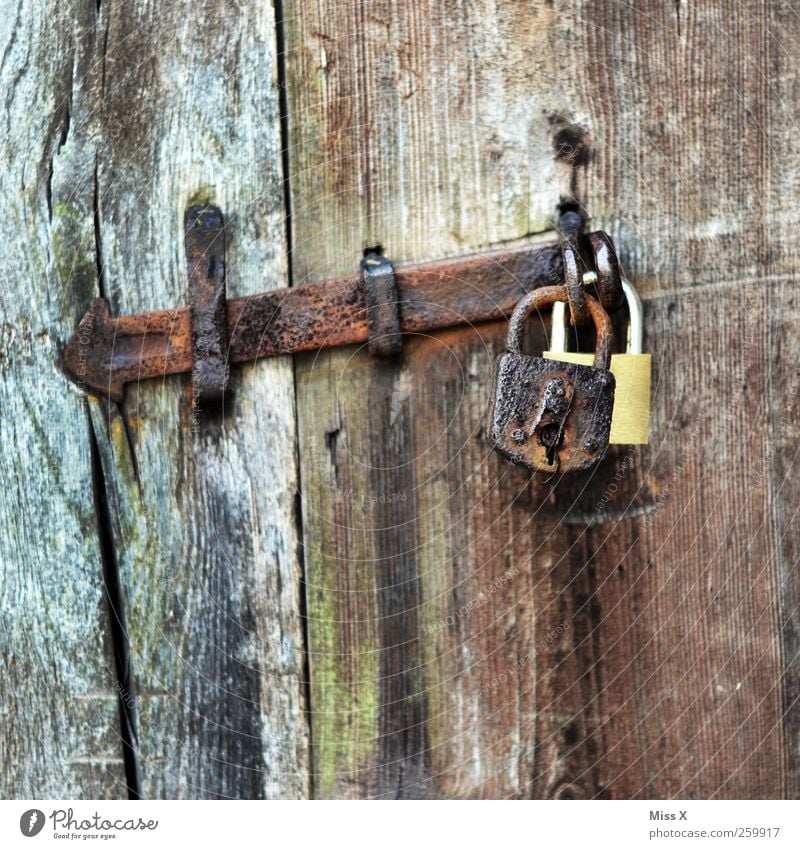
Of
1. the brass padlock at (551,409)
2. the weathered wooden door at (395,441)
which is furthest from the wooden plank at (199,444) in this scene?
the brass padlock at (551,409)

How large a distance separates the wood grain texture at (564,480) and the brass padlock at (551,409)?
0.44ft

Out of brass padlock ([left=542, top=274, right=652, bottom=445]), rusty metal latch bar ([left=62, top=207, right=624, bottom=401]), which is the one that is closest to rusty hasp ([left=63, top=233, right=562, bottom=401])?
rusty metal latch bar ([left=62, top=207, right=624, bottom=401])

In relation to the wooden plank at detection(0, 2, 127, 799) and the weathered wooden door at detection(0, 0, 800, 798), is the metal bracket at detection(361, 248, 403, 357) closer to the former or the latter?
the weathered wooden door at detection(0, 0, 800, 798)

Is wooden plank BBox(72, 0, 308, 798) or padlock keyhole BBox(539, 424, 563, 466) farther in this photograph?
wooden plank BBox(72, 0, 308, 798)

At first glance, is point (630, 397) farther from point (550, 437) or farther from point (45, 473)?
point (45, 473)

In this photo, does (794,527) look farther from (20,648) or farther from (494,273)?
(20,648)

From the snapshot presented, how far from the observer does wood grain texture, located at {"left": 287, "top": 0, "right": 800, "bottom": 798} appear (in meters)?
0.83

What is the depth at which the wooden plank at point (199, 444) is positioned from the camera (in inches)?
34.1

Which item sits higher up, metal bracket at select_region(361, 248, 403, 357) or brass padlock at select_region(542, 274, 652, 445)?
metal bracket at select_region(361, 248, 403, 357)

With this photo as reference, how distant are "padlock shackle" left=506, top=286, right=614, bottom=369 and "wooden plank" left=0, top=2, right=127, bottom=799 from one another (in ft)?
1.57

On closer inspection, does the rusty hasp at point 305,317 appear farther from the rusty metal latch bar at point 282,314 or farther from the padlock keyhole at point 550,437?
the padlock keyhole at point 550,437

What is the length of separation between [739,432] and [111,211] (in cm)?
72

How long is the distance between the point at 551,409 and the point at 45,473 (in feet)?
1.88
